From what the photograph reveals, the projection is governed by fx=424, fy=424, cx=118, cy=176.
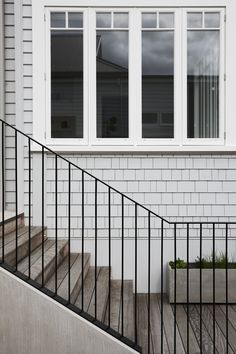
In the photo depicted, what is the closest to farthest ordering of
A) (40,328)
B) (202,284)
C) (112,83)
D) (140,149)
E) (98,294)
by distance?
(40,328) → (98,294) → (202,284) → (140,149) → (112,83)

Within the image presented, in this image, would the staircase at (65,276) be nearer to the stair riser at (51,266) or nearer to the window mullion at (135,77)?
the stair riser at (51,266)

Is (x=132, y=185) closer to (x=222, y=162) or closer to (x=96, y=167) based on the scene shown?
(x=96, y=167)

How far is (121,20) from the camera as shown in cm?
541

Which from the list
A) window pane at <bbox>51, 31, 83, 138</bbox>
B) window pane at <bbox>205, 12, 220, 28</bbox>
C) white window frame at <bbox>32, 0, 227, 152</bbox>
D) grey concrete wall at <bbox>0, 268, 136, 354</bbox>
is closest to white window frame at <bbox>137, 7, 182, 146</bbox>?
white window frame at <bbox>32, 0, 227, 152</bbox>

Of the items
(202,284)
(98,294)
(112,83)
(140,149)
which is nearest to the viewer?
(98,294)

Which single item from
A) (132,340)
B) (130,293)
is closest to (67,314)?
(132,340)

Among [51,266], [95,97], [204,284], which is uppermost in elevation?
[95,97]

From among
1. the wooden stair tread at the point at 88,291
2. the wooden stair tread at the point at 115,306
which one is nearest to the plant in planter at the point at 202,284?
the wooden stair tread at the point at 115,306

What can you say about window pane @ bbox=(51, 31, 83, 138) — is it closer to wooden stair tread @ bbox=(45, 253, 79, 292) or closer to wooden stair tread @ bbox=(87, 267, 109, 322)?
wooden stair tread @ bbox=(45, 253, 79, 292)

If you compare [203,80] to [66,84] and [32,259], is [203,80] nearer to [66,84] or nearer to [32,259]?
[66,84]

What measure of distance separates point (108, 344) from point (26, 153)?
2.84m

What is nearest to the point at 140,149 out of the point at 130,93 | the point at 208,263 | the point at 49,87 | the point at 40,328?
the point at 130,93

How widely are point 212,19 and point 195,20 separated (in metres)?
0.22

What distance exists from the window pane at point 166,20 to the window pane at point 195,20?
0.23m
